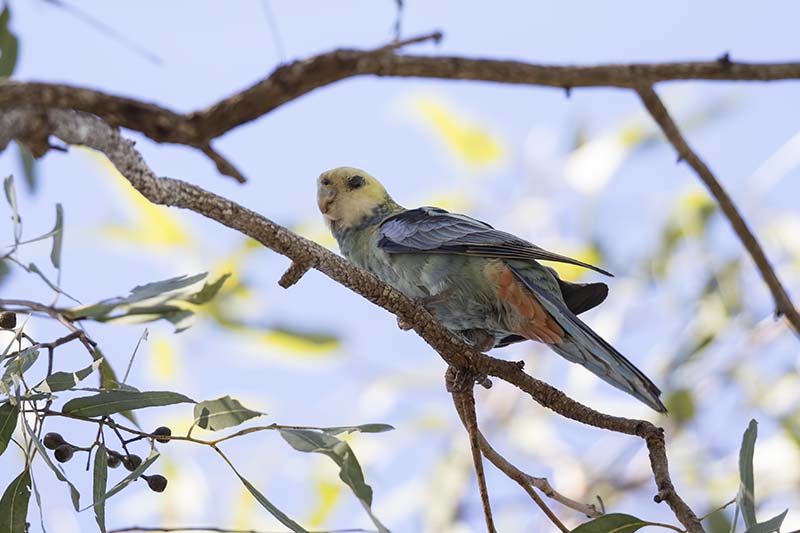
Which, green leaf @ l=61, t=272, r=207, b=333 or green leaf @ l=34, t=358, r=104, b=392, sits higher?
green leaf @ l=61, t=272, r=207, b=333

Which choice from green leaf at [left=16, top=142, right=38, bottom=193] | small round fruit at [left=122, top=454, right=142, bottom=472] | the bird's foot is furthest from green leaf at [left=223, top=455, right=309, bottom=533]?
green leaf at [left=16, top=142, right=38, bottom=193]

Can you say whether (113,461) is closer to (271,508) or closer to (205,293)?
(271,508)

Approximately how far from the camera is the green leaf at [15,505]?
79.7 inches

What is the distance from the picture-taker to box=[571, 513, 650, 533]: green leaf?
2148 mm

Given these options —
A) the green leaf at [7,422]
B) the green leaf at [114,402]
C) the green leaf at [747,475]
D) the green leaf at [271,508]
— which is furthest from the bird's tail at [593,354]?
the green leaf at [7,422]

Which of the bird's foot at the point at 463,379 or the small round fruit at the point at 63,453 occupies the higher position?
the bird's foot at the point at 463,379

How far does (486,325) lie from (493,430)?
3.14 metres

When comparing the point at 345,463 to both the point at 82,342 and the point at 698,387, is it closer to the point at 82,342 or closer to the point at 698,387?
the point at 82,342

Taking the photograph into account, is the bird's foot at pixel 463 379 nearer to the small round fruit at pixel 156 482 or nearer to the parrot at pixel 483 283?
the parrot at pixel 483 283

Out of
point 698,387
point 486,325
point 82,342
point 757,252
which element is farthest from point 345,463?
point 698,387

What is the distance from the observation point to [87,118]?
1602 mm

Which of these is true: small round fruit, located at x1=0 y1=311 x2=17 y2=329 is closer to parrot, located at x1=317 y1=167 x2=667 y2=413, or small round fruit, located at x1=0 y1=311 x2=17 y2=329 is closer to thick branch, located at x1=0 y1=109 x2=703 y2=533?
thick branch, located at x1=0 y1=109 x2=703 y2=533

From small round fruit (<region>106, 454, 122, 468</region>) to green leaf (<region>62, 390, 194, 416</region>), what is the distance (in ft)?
0.43

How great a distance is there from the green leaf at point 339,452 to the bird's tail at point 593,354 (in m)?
1.02
